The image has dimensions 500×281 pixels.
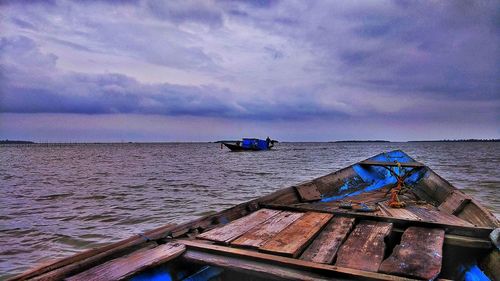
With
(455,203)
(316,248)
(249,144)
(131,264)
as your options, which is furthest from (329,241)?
(249,144)

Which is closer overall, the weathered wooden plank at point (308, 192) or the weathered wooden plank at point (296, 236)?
the weathered wooden plank at point (296, 236)

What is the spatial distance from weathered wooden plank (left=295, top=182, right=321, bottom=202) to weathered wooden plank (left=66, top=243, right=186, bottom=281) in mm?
3750

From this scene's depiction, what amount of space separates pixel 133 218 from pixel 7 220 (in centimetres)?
324

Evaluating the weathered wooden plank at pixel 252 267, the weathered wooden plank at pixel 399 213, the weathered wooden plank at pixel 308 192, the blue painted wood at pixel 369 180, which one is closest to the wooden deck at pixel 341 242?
the weathered wooden plank at pixel 252 267

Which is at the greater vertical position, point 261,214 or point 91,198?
point 261,214

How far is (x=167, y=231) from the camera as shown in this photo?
340 cm

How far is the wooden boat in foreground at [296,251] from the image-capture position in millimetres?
2504

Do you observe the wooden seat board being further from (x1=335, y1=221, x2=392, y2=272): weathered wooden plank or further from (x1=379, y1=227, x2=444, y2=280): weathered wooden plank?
(x1=335, y1=221, x2=392, y2=272): weathered wooden plank

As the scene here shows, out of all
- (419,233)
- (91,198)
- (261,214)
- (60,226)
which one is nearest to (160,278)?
(261,214)

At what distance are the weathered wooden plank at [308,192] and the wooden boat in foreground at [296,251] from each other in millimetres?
1588

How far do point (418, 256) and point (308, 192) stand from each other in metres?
3.90

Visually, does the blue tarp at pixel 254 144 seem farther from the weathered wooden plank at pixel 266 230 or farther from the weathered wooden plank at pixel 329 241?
the weathered wooden plank at pixel 329 241

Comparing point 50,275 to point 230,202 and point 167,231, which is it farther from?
point 230,202

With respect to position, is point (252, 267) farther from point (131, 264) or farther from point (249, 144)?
point (249, 144)
